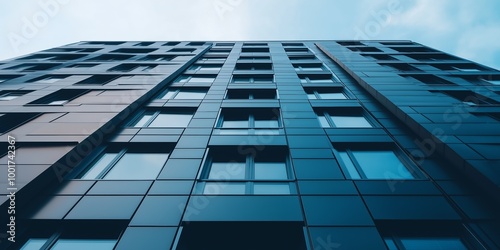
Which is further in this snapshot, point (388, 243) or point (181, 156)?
point (181, 156)

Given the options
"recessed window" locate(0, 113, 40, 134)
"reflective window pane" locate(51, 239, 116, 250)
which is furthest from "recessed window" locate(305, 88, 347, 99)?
"recessed window" locate(0, 113, 40, 134)

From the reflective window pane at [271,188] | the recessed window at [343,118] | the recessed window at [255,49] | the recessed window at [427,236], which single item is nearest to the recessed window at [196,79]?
the recessed window at [343,118]

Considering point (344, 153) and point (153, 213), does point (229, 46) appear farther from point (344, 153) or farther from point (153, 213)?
point (153, 213)

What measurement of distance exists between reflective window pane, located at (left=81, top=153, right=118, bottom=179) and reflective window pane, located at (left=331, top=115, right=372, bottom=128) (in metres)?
9.47

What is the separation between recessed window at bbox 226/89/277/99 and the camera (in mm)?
13516

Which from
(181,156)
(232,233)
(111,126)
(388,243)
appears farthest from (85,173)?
(388,243)

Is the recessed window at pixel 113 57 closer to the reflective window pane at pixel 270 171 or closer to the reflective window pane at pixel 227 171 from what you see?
the reflective window pane at pixel 227 171

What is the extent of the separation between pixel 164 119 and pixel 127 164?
3.35 metres

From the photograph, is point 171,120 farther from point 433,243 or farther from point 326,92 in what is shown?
point 433,243

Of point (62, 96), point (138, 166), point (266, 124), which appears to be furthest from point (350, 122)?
point (62, 96)

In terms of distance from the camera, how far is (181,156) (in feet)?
26.3

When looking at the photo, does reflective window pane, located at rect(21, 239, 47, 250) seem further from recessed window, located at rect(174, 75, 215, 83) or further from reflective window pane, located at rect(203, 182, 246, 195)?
recessed window, located at rect(174, 75, 215, 83)

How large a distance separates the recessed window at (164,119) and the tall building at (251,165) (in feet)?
0.26

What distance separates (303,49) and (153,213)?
74.8ft
